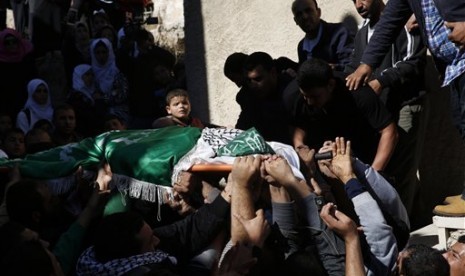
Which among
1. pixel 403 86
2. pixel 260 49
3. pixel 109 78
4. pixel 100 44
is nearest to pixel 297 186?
pixel 403 86

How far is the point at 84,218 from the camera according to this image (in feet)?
16.0

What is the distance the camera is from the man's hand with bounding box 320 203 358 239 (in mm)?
4410

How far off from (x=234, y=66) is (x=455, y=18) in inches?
110

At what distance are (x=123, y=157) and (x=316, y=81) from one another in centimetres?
123

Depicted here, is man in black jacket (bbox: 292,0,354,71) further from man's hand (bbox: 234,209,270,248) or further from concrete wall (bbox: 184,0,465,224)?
man's hand (bbox: 234,209,270,248)

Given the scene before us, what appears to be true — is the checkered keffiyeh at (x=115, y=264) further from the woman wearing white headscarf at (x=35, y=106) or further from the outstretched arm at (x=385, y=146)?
the woman wearing white headscarf at (x=35, y=106)

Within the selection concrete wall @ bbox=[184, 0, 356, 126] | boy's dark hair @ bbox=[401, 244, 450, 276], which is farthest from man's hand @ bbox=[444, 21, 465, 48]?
concrete wall @ bbox=[184, 0, 356, 126]

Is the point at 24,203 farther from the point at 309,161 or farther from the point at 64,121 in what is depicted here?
the point at 64,121

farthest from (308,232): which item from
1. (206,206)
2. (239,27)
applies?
(239,27)

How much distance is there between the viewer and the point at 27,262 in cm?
383

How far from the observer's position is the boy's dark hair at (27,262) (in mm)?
3822

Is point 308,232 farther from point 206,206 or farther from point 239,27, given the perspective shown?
point 239,27

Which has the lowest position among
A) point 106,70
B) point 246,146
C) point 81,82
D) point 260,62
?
point 246,146

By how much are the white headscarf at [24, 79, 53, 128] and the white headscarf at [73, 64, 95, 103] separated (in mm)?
342
